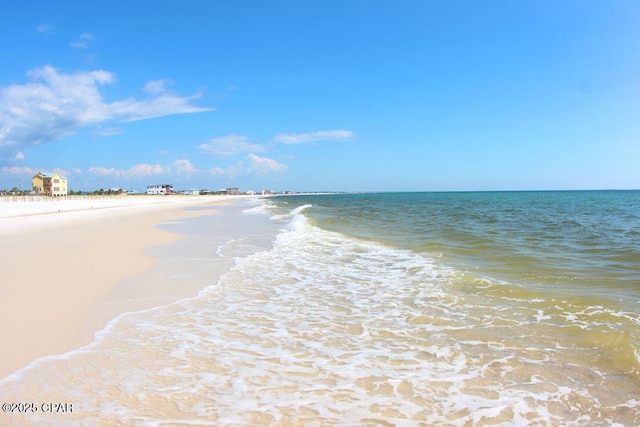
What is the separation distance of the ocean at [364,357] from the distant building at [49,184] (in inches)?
3785

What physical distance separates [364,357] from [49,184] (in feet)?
341

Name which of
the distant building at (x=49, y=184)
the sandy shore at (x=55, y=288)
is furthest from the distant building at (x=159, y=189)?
the sandy shore at (x=55, y=288)

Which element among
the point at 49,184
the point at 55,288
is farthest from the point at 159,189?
the point at 55,288

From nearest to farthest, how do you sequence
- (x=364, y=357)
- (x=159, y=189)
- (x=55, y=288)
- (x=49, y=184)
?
1. (x=364, y=357)
2. (x=55, y=288)
3. (x=49, y=184)
4. (x=159, y=189)

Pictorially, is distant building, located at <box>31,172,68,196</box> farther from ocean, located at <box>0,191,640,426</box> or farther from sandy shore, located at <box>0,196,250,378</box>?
ocean, located at <box>0,191,640,426</box>

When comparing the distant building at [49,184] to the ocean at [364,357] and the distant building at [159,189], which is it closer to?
→ the distant building at [159,189]

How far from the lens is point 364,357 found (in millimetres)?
4648

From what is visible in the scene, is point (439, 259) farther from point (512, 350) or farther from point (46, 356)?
point (46, 356)

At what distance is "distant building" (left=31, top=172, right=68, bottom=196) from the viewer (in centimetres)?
8512

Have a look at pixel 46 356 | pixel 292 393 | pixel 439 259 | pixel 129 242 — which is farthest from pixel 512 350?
pixel 129 242

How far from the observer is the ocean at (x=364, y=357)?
3453mm

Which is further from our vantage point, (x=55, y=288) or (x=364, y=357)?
(x=55, y=288)

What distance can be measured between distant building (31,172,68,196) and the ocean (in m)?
96.1

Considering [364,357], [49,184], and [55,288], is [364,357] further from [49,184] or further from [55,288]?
[49,184]
